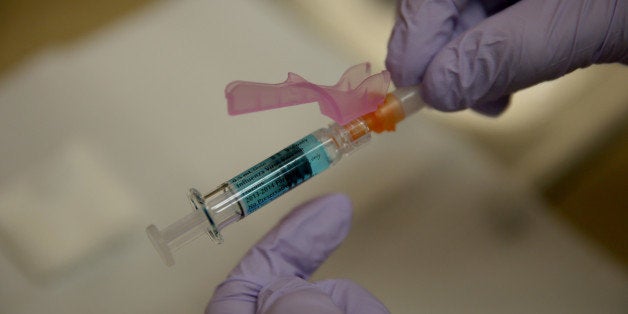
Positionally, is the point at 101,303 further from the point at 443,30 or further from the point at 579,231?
the point at 579,231

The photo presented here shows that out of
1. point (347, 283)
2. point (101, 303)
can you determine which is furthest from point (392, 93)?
point (101, 303)

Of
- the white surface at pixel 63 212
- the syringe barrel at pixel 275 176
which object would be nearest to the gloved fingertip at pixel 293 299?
the syringe barrel at pixel 275 176

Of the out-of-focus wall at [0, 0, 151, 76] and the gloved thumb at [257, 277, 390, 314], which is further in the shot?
the out-of-focus wall at [0, 0, 151, 76]

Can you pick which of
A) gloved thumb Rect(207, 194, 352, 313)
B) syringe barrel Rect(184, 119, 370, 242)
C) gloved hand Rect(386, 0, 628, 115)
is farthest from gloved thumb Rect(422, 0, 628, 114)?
gloved thumb Rect(207, 194, 352, 313)

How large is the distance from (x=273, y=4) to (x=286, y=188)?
0.66 m

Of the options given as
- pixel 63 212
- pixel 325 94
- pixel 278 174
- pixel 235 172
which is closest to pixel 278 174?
pixel 278 174

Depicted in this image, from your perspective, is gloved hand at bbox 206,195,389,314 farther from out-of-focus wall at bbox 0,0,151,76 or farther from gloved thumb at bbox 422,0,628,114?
out-of-focus wall at bbox 0,0,151,76

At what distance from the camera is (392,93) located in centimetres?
79

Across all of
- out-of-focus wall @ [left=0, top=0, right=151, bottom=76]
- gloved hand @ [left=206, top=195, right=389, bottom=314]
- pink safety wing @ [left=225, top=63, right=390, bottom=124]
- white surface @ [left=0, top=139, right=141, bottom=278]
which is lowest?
gloved hand @ [left=206, top=195, right=389, bottom=314]

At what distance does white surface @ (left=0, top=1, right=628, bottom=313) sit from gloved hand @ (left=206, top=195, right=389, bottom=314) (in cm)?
13

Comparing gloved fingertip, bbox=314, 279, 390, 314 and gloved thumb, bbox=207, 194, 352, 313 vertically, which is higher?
gloved thumb, bbox=207, 194, 352, 313

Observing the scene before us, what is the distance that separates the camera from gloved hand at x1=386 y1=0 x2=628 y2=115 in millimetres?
742

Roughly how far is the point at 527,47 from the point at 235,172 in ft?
2.04

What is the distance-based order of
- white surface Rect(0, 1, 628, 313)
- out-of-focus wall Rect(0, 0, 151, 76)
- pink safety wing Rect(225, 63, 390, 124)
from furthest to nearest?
out-of-focus wall Rect(0, 0, 151, 76)
white surface Rect(0, 1, 628, 313)
pink safety wing Rect(225, 63, 390, 124)
